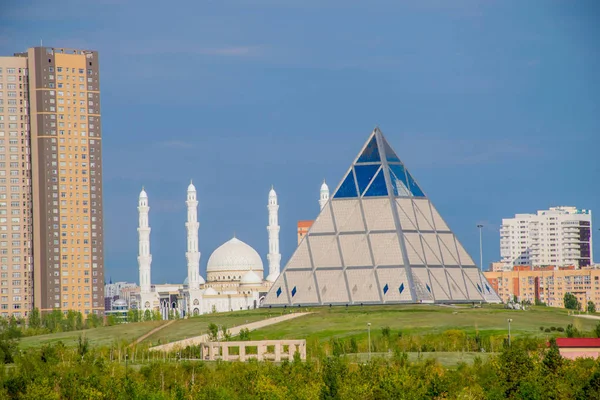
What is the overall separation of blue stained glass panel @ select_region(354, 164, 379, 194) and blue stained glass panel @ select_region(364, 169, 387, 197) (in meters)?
0.40

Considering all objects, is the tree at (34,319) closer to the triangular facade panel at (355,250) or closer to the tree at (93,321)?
the tree at (93,321)

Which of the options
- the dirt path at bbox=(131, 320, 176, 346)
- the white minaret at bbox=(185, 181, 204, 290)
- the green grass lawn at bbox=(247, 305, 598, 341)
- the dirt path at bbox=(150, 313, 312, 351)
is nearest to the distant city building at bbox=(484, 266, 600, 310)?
the white minaret at bbox=(185, 181, 204, 290)

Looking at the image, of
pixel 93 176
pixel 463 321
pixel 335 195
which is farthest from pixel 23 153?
pixel 463 321

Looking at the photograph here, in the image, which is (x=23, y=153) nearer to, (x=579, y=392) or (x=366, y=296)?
(x=366, y=296)

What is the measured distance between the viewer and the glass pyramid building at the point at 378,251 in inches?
3986

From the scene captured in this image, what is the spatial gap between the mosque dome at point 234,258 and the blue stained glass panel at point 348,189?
6280cm

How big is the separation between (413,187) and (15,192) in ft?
186

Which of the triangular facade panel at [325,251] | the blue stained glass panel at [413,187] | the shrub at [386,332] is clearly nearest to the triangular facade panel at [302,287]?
the triangular facade panel at [325,251]

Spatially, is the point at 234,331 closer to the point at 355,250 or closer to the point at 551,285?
the point at 355,250

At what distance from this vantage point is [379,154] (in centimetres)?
10656

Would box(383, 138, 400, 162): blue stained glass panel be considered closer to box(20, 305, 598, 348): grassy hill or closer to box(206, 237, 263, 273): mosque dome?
box(20, 305, 598, 348): grassy hill

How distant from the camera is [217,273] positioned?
16938cm

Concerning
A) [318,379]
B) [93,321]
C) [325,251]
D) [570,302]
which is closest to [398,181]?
[325,251]

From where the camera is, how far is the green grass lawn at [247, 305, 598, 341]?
87.6 m
